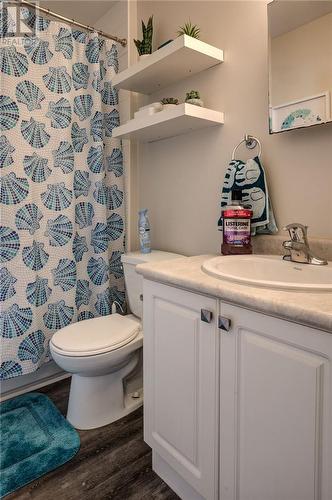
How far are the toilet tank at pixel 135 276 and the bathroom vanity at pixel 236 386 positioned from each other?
1.64 ft

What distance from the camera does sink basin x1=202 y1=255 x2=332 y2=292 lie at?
1016 millimetres

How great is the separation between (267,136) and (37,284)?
1.37 metres

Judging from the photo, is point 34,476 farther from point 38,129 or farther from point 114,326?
point 38,129

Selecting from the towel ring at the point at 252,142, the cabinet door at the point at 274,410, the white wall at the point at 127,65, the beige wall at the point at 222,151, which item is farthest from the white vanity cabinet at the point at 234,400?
the white wall at the point at 127,65

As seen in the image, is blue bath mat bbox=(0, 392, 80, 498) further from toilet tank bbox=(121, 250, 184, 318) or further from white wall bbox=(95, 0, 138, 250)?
white wall bbox=(95, 0, 138, 250)

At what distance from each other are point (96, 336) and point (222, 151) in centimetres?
107

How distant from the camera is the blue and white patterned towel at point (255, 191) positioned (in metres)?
1.30

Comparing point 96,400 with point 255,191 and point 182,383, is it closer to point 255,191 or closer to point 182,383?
point 182,383

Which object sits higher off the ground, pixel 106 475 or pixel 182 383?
pixel 182 383

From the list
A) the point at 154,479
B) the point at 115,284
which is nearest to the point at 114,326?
the point at 115,284

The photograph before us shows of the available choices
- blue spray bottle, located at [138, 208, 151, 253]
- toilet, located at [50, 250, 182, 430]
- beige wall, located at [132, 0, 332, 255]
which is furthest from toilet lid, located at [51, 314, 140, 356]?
beige wall, located at [132, 0, 332, 255]

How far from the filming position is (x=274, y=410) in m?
0.76

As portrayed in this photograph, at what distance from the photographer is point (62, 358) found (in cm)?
139

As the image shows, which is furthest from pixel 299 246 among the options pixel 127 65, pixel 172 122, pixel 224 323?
pixel 127 65
